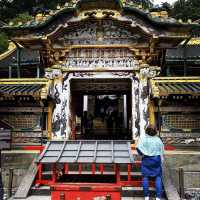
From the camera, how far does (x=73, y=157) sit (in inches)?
300

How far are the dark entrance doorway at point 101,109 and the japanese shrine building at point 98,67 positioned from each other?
723mm

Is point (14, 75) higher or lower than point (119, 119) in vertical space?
higher

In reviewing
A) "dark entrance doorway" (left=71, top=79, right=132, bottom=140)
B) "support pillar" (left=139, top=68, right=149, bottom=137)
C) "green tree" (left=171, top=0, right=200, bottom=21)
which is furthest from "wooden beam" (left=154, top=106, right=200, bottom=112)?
"green tree" (left=171, top=0, right=200, bottom=21)

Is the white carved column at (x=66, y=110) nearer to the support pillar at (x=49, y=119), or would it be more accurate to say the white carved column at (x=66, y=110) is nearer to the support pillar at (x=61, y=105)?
the support pillar at (x=61, y=105)

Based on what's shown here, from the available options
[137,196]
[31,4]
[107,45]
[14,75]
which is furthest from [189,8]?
[137,196]

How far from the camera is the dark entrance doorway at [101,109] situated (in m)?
13.7

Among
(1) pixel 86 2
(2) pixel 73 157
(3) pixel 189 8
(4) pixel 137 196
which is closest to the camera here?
(2) pixel 73 157

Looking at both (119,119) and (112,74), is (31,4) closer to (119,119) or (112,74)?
(119,119)

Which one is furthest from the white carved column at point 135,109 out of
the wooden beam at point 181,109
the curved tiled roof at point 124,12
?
the curved tiled roof at point 124,12

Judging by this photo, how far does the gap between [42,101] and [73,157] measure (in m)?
4.94

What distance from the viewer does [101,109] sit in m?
26.8

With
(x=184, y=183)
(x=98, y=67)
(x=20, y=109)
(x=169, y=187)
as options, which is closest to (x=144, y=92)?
(x=98, y=67)

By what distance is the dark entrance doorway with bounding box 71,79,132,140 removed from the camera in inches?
540

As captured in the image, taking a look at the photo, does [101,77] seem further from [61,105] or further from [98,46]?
[61,105]
